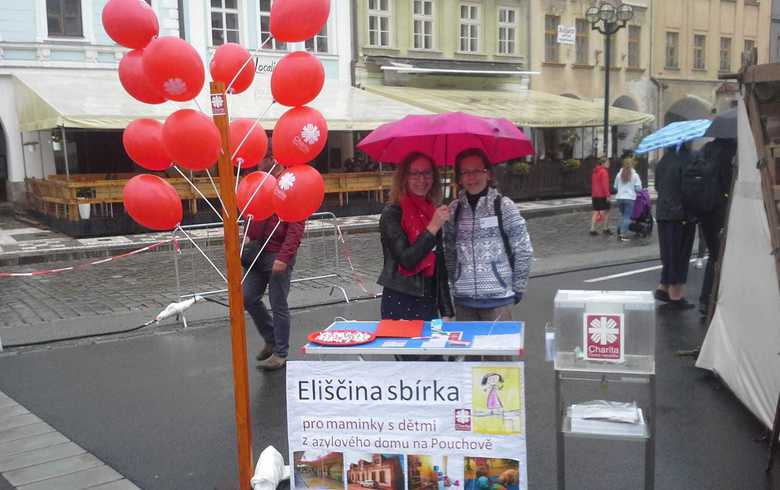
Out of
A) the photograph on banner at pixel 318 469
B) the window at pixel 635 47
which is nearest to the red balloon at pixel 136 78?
the photograph on banner at pixel 318 469

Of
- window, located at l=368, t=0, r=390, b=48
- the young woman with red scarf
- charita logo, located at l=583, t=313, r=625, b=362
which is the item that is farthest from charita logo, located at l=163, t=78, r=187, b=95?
window, located at l=368, t=0, r=390, b=48

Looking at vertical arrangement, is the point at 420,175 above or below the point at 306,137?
below

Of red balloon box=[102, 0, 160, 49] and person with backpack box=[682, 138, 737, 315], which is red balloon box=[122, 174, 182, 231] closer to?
red balloon box=[102, 0, 160, 49]

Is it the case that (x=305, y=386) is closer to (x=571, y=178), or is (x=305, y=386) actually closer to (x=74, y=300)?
(x=74, y=300)

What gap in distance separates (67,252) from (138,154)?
36.6 feet

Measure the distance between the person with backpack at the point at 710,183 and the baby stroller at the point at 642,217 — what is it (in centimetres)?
716

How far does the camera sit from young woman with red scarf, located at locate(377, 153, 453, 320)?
13.3 feet

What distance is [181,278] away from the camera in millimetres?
11141

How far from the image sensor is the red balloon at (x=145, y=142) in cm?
389

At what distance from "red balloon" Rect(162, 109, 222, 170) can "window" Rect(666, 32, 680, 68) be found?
3448 centimetres

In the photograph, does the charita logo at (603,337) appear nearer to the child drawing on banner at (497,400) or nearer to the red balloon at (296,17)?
the child drawing on banner at (497,400)

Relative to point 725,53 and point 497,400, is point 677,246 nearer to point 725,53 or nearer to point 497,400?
point 497,400

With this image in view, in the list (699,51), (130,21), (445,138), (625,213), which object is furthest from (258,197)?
(699,51)

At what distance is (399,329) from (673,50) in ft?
114
